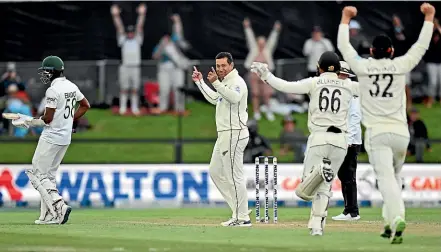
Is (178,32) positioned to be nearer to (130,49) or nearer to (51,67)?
(130,49)

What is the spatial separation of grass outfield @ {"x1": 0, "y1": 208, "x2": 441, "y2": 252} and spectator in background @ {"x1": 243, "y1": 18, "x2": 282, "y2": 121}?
11.7m

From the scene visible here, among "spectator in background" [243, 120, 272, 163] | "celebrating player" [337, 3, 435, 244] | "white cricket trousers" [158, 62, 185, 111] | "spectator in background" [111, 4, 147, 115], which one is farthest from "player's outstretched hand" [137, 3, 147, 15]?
"celebrating player" [337, 3, 435, 244]

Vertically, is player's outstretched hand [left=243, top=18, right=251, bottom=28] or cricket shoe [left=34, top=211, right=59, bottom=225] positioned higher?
player's outstretched hand [left=243, top=18, right=251, bottom=28]

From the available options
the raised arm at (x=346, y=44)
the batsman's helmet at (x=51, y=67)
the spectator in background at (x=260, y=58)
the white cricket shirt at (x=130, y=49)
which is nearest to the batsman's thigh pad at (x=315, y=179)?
the raised arm at (x=346, y=44)

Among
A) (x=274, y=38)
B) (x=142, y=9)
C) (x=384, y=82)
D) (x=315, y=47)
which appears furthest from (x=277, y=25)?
(x=384, y=82)

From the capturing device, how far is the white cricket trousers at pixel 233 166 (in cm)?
1664

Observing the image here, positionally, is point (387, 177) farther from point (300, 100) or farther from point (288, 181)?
point (300, 100)

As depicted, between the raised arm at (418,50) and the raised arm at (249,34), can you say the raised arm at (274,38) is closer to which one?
the raised arm at (249,34)

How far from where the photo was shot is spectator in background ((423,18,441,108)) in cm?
3231

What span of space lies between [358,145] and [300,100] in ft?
41.7

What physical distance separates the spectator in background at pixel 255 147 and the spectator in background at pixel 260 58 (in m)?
3.30

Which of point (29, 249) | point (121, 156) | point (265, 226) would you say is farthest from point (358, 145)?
point (121, 156)

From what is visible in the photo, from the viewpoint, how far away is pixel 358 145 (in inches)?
733

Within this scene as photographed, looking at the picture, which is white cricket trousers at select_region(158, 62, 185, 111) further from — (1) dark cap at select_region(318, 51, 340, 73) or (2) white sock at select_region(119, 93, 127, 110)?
(1) dark cap at select_region(318, 51, 340, 73)
